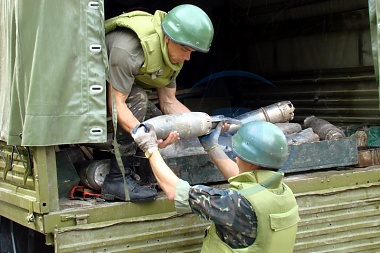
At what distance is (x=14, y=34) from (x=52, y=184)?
3.01 feet

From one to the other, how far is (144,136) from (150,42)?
0.69m

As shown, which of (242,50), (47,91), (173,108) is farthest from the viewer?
(242,50)

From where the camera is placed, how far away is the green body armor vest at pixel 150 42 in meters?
3.93

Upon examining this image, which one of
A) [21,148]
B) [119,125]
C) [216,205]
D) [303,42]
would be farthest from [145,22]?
[303,42]

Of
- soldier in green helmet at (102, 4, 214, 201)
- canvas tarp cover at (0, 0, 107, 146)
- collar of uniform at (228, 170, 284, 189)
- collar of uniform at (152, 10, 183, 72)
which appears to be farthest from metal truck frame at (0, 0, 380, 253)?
collar of uniform at (228, 170, 284, 189)

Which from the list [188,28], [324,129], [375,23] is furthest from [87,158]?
[375,23]

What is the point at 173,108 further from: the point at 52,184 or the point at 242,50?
the point at 242,50

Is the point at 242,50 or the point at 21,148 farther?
the point at 242,50

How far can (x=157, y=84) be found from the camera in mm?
4309

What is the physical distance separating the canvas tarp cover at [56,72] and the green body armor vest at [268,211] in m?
0.93

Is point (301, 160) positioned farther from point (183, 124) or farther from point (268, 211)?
point (268, 211)

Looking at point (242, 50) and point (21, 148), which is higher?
point (242, 50)

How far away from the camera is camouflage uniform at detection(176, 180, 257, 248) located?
3234 mm

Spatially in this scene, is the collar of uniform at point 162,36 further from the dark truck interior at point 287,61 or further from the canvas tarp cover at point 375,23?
the dark truck interior at point 287,61
